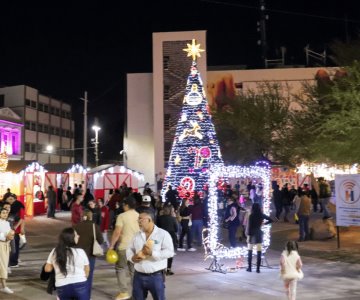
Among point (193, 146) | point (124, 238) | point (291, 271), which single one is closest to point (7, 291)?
point (124, 238)

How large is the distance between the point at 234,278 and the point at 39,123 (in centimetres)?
5665

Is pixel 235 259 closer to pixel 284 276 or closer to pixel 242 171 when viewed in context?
pixel 242 171

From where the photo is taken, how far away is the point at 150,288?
5648 millimetres

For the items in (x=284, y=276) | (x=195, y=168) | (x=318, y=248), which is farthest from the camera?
(x=195, y=168)

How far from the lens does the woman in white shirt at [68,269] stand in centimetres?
528

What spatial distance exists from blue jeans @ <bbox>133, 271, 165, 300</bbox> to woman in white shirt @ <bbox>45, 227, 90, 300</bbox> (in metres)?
0.61

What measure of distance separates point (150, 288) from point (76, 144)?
7362 cm

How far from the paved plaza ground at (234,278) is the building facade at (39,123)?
147 ft

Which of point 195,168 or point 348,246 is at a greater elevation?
point 195,168

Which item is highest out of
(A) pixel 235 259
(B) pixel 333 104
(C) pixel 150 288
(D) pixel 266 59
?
(D) pixel 266 59

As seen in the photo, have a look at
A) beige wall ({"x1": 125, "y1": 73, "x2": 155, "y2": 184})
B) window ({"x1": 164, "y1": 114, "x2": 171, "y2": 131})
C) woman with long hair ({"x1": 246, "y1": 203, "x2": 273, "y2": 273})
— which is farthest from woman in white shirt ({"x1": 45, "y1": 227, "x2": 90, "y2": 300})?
beige wall ({"x1": 125, "y1": 73, "x2": 155, "y2": 184})

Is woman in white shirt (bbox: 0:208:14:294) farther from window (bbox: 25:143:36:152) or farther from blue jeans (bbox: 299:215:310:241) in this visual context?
window (bbox: 25:143:36:152)

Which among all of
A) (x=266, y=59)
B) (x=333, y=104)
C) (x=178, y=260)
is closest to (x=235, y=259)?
(x=178, y=260)

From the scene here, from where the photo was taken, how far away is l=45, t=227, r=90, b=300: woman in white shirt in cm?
528
